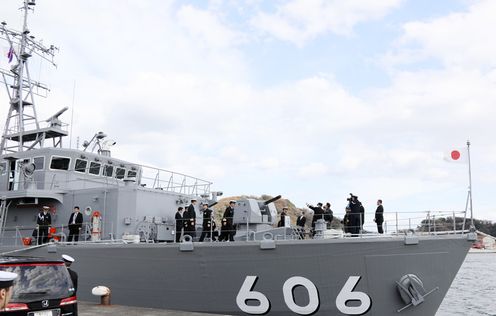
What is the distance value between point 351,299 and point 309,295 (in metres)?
0.91

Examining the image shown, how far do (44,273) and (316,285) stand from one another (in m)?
5.90

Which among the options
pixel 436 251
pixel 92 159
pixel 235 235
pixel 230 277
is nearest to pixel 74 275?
pixel 230 277

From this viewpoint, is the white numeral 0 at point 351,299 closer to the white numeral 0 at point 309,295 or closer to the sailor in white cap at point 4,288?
the white numeral 0 at point 309,295

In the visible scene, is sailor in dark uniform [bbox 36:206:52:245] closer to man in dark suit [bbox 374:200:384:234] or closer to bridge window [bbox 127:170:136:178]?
A: bridge window [bbox 127:170:136:178]

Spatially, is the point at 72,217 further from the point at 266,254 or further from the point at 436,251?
the point at 436,251

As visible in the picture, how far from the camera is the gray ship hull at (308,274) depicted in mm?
10531

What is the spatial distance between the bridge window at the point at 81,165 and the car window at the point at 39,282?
32.2ft

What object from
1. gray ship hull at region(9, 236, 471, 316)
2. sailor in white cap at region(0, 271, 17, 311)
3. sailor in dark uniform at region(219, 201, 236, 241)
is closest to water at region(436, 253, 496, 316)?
gray ship hull at region(9, 236, 471, 316)

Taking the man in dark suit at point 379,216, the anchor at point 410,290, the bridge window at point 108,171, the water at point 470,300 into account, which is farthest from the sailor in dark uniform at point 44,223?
the water at point 470,300

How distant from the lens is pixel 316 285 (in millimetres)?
10648

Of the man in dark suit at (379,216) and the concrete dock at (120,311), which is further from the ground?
the man in dark suit at (379,216)

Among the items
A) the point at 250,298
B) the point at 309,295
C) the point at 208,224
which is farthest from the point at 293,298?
the point at 208,224

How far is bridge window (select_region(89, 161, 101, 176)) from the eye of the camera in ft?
55.5

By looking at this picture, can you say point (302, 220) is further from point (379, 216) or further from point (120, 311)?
point (120, 311)
